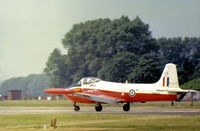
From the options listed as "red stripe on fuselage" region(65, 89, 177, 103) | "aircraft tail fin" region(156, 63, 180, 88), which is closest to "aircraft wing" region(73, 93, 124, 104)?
"red stripe on fuselage" region(65, 89, 177, 103)

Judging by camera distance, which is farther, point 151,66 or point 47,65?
point 47,65

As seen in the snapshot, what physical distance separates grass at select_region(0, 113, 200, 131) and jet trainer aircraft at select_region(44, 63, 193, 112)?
801 centimetres

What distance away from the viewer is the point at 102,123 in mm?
35781

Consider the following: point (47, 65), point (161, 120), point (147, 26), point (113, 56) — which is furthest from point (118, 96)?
point (47, 65)

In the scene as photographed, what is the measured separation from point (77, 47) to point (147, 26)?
813 inches

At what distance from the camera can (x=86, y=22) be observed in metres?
147

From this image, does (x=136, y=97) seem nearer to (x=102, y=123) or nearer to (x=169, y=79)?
(x=169, y=79)

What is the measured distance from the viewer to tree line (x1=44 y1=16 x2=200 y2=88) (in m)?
114

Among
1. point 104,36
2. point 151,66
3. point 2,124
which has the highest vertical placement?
point 104,36

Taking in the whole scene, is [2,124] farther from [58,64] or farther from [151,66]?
[58,64]

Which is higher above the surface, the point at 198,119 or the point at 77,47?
the point at 77,47

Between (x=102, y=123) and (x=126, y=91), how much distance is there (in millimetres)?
14694

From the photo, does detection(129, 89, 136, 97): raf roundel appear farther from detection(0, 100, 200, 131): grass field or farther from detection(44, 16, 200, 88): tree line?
detection(44, 16, 200, 88): tree line

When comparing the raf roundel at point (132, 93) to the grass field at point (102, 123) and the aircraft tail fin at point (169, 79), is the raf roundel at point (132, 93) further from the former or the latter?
the grass field at point (102, 123)
